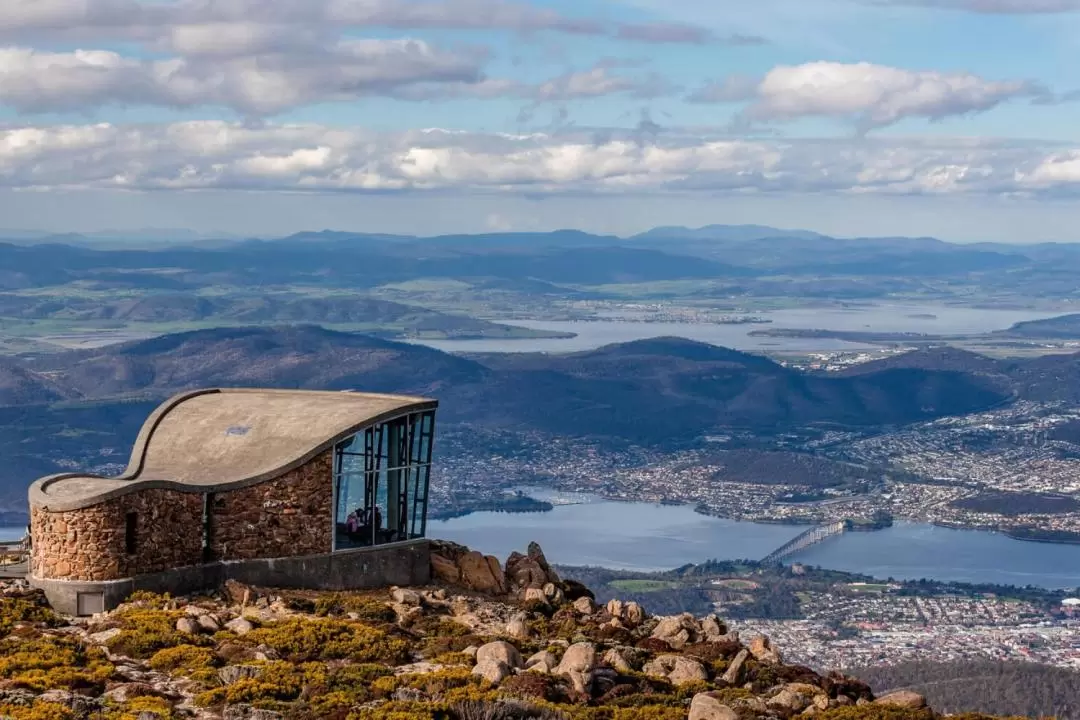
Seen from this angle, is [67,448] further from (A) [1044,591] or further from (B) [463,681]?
(B) [463,681]

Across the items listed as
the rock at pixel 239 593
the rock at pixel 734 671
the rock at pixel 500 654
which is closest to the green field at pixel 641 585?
the rock at pixel 239 593

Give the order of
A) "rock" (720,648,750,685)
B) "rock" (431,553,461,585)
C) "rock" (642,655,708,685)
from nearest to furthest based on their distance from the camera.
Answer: "rock" (642,655,708,685)
"rock" (720,648,750,685)
"rock" (431,553,461,585)

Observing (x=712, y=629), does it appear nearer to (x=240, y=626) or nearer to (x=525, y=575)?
(x=525, y=575)

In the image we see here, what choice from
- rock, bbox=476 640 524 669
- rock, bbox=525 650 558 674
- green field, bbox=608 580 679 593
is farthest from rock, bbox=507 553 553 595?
green field, bbox=608 580 679 593

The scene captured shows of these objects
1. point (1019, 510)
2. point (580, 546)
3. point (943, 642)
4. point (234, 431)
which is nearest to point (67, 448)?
point (580, 546)

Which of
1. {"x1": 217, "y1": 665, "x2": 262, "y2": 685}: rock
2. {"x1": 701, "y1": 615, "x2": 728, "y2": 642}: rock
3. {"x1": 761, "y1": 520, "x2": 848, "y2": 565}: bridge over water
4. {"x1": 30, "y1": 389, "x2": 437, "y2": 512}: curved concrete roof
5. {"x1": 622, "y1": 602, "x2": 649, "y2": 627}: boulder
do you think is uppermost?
{"x1": 30, "y1": 389, "x2": 437, "y2": 512}: curved concrete roof

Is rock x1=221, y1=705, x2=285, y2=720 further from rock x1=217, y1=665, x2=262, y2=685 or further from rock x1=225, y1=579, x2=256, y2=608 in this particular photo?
rock x1=225, y1=579, x2=256, y2=608

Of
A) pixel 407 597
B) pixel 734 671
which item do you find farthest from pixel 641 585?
pixel 734 671
